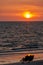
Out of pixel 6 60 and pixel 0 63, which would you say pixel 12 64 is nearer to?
pixel 0 63

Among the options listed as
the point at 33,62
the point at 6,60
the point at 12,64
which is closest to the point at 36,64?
the point at 33,62

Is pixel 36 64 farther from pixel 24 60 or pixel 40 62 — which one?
pixel 24 60

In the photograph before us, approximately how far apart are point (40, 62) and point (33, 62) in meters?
0.36

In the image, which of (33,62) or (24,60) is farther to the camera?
(24,60)

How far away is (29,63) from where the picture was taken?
15.5m

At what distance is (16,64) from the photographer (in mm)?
15320

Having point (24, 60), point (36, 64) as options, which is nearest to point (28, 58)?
point (24, 60)

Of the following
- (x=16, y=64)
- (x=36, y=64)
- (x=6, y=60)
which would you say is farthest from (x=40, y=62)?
(x=6, y=60)

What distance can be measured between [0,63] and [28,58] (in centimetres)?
158

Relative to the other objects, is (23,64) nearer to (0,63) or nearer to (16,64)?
(16,64)

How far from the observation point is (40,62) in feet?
51.4

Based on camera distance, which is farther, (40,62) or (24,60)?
(24,60)

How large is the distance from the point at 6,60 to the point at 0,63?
1353 mm

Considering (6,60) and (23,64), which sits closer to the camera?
(23,64)
